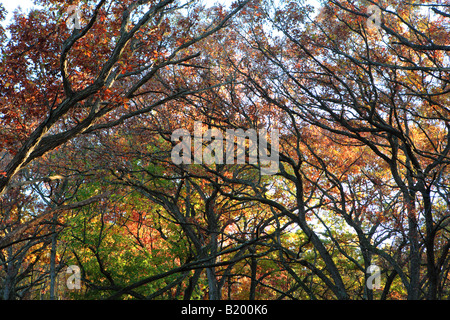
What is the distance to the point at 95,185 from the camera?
1516cm

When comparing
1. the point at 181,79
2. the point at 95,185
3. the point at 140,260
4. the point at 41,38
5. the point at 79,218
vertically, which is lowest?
the point at 140,260

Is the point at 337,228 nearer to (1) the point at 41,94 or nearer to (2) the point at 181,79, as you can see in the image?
Answer: (2) the point at 181,79

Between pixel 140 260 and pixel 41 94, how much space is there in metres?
9.37

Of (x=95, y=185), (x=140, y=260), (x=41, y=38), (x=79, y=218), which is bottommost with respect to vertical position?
(x=140, y=260)

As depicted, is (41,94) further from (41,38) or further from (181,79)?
(181,79)

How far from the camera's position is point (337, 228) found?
2006 centimetres
